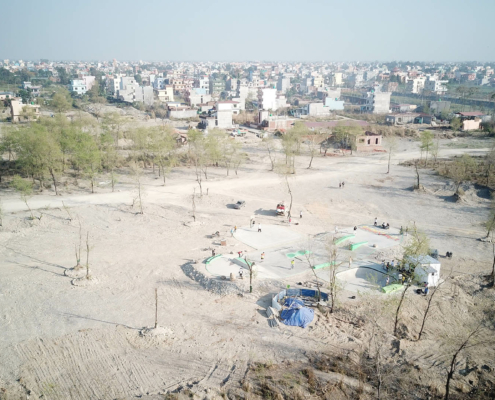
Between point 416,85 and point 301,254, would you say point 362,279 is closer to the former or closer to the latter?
point 301,254

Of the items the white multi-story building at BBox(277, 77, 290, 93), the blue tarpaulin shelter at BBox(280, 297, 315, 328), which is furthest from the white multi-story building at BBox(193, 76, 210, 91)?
the blue tarpaulin shelter at BBox(280, 297, 315, 328)

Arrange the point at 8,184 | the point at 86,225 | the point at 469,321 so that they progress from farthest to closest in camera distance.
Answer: the point at 8,184
the point at 86,225
the point at 469,321

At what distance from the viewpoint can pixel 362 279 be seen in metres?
18.1

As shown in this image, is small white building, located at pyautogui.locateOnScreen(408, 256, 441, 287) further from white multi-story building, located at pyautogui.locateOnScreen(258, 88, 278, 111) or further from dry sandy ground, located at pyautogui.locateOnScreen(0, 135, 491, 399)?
white multi-story building, located at pyautogui.locateOnScreen(258, 88, 278, 111)

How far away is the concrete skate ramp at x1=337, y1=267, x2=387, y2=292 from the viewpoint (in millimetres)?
17266

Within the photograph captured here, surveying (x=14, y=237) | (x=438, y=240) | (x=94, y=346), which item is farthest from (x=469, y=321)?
(x=14, y=237)

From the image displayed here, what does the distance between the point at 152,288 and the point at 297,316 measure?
21.1ft

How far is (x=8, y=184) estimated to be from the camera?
31.4 metres

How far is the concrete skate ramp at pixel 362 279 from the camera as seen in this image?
56.6 feet

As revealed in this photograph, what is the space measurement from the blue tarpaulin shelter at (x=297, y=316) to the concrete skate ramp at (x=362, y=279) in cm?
326

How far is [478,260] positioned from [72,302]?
19050 mm

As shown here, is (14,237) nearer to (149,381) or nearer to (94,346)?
(94,346)

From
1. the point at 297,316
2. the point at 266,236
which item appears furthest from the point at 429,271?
the point at 266,236

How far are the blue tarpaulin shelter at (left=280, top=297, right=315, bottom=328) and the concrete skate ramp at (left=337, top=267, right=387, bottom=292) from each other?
3257 mm
